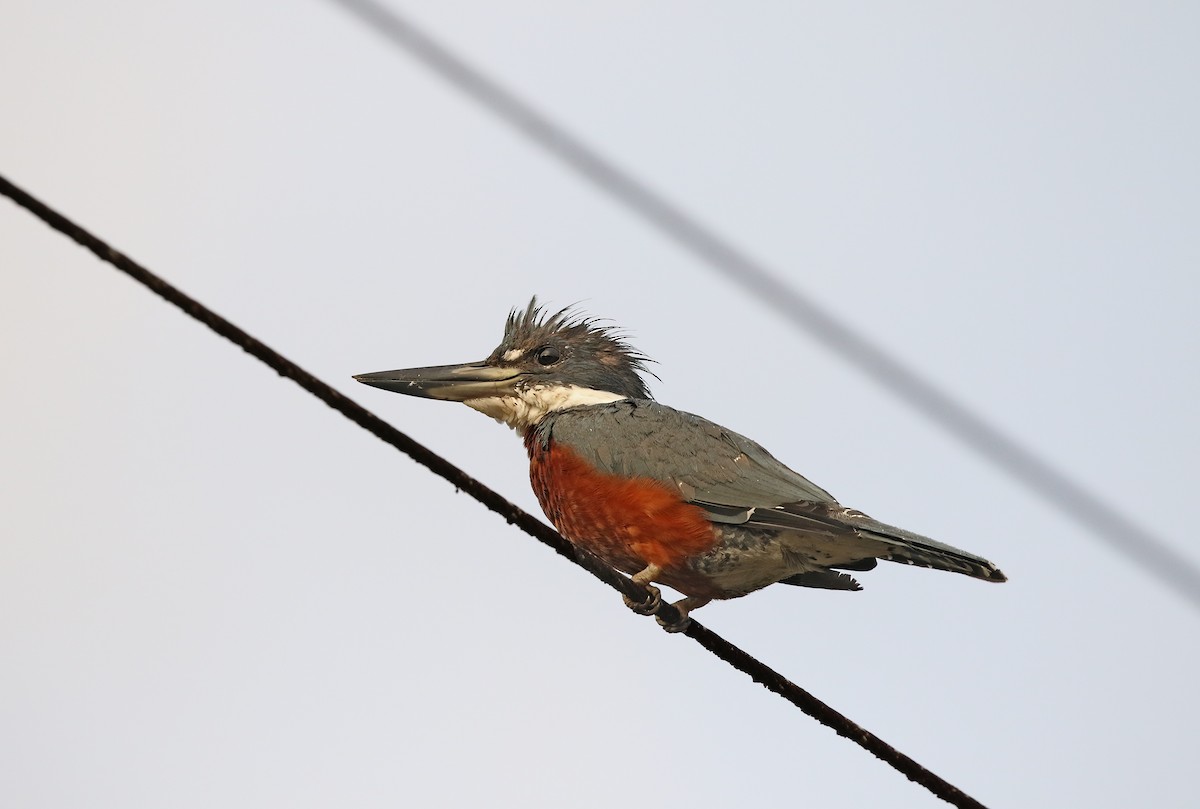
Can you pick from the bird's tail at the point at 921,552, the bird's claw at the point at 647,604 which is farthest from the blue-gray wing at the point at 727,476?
the bird's claw at the point at 647,604

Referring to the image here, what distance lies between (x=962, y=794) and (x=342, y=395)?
1954 mm

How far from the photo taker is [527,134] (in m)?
5.34

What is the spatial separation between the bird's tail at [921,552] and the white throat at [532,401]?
1.58 meters

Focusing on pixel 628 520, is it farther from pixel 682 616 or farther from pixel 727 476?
pixel 682 616

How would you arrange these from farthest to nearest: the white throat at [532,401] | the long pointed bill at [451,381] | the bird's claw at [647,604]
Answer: the white throat at [532,401]
the long pointed bill at [451,381]
the bird's claw at [647,604]

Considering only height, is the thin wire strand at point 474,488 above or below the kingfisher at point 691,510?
below

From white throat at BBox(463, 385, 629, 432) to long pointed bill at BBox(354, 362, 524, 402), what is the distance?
40 millimetres

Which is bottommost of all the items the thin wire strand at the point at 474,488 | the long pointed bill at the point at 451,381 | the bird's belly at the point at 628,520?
the thin wire strand at the point at 474,488

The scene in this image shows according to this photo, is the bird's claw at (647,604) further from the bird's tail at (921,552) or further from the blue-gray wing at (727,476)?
the bird's tail at (921,552)

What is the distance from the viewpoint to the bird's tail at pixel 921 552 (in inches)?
157

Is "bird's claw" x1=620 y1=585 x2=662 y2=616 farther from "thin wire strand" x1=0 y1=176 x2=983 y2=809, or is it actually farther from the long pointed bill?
the long pointed bill

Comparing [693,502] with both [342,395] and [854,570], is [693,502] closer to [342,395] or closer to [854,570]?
[854,570]

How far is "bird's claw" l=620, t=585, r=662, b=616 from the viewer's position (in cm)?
428

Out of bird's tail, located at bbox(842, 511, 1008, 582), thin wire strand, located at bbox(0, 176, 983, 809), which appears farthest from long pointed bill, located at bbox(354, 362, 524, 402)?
bird's tail, located at bbox(842, 511, 1008, 582)
